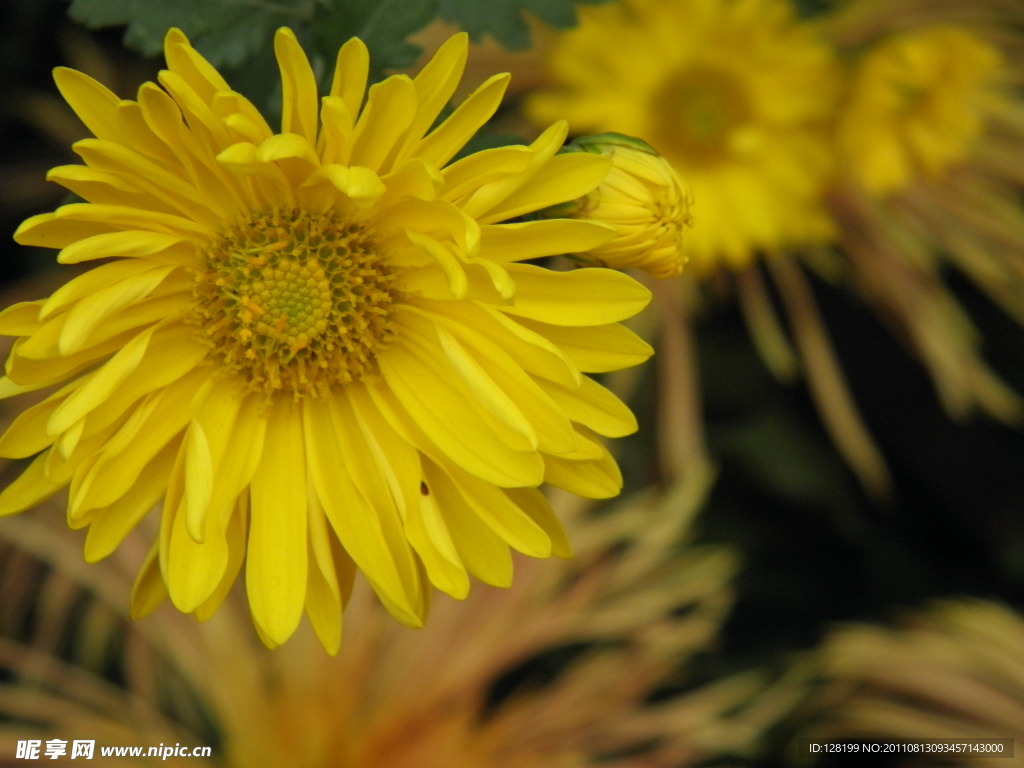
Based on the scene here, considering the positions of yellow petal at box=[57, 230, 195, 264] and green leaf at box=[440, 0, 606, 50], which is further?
green leaf at box=[440, 0, 606, 50]

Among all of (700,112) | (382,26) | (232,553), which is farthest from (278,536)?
(700,112)

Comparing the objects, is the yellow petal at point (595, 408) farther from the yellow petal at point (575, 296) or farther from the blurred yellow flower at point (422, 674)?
the blurred yellow flower at point (422, 674)

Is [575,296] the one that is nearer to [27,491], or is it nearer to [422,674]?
[27,491]

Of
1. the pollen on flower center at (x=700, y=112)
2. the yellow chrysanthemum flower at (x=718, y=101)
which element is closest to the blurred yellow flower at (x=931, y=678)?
the yellow chrysanthemum flower at (x=718, y=101)

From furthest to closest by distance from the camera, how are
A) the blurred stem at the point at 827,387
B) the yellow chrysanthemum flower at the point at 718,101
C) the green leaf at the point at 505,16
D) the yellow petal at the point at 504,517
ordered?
the blurred stem at the point at 827,387 → the yellow chrysanthemum flower at the point at 718,101 → the green leaf at the point at 505,16 → the yellow petal at the point at 504,517

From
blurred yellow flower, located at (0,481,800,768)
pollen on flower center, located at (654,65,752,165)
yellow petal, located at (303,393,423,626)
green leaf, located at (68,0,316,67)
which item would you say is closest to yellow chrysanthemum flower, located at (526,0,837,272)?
pollen on flower center, located at (654,65,752,165)

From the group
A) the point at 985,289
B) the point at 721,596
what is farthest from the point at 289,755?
the point at 985,289

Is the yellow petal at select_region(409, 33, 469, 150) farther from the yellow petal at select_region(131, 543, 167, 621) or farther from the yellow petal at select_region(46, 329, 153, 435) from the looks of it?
the yellow petal at select_region(131, 543, 167, 621)
